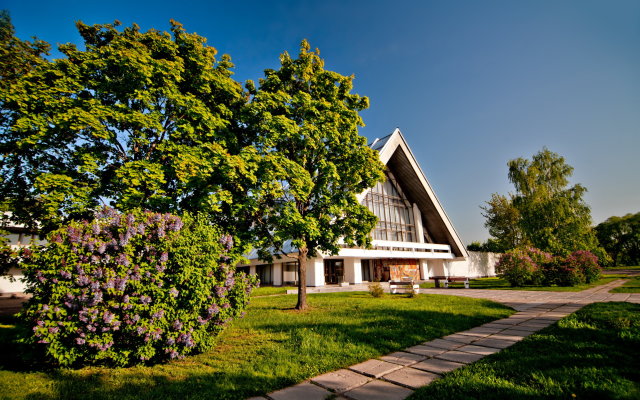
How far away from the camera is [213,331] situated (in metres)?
5.54

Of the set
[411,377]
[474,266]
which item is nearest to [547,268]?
[411,377]

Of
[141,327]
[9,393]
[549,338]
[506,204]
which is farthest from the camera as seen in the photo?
[506,204]

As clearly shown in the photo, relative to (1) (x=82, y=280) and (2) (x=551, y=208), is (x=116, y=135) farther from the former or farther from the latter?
(2) (x=551, y=208)

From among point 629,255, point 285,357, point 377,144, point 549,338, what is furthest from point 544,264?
point 629,255

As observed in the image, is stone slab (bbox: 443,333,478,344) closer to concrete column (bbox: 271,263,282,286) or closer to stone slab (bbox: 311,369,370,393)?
stone slab (bbox: 311,369,370,393)

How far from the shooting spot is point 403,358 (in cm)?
469

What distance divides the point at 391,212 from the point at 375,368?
83.2 ft

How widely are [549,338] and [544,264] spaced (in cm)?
1642

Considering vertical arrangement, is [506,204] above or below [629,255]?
above

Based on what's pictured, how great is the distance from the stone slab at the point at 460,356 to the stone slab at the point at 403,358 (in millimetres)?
383

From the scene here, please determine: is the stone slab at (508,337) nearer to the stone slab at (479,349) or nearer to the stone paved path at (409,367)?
the stone paved path at (409,367)

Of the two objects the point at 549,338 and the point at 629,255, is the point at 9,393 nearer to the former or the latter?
the point at 549,338

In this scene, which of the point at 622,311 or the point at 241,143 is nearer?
the point at 622,311

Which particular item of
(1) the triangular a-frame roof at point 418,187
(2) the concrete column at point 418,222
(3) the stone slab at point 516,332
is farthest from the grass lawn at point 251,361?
(2) the concrete column at point 418,222
